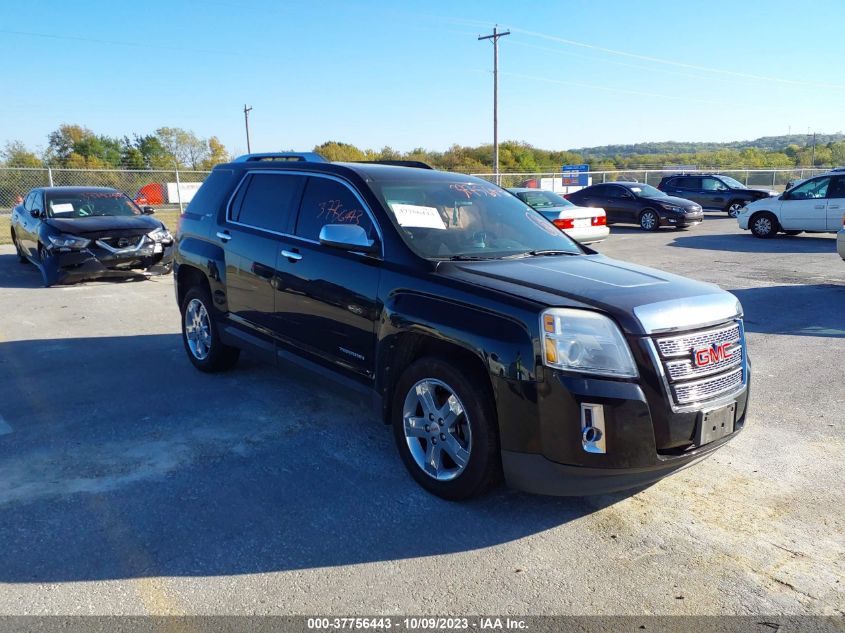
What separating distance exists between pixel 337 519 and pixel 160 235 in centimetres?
926

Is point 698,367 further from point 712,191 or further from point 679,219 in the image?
point 712,191

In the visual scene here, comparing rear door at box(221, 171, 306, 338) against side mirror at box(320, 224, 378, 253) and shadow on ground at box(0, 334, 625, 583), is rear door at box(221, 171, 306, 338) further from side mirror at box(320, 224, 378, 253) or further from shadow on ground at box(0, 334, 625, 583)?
side mirror at box(320, 224, 378, 253)

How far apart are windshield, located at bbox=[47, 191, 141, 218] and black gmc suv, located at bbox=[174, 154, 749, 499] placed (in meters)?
7.61

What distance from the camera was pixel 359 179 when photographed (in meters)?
4.59

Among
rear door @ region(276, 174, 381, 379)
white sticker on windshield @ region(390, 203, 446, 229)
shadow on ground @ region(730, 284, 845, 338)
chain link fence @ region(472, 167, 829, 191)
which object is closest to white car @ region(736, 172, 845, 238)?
shadow on ground @ region(730, 284, 845, 338)

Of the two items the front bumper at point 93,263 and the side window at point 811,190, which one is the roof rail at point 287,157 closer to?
the front bumper at point 93,263

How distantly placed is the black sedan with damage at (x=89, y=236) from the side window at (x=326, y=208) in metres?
7.28

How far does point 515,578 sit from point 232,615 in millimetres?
1246

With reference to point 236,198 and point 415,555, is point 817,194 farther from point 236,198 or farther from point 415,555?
point 415,555

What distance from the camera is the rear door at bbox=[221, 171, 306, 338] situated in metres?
5.10

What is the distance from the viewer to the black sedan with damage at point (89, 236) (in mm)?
10797

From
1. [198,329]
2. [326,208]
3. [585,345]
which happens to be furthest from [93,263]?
[585,345]

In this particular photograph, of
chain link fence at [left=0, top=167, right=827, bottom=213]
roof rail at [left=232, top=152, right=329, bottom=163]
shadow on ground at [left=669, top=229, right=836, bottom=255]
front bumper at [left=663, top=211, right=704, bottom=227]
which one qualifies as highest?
chain link fence at [left=0, top=167, right=827, bottom=213]

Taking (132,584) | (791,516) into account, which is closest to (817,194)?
(791,516)
